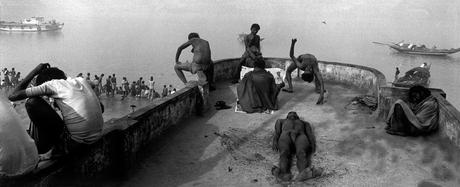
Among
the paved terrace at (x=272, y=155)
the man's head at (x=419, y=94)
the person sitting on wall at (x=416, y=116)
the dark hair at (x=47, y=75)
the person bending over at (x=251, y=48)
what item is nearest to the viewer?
the dark hair at (x=47, y=75)

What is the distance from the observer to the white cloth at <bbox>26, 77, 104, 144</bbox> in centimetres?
471

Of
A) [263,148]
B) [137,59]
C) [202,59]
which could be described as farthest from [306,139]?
[137,59]

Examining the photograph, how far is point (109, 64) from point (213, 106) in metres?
42.2

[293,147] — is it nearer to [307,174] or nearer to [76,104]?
[307,174]

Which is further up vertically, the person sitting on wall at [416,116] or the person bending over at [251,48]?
the person bending over at [251,48]

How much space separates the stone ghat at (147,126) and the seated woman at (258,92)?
3.22 ft

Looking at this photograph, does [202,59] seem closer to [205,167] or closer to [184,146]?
[184,146]

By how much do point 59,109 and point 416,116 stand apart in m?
6.51

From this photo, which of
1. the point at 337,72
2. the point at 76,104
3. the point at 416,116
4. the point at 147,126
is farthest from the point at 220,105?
the point at 337,72

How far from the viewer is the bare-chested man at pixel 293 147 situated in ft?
19.7

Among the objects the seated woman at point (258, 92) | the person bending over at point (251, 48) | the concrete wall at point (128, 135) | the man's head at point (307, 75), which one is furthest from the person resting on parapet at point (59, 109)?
the person bending over at point (251, 48)

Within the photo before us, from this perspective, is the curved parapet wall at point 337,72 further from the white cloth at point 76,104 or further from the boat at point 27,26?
the boat at point 27,26

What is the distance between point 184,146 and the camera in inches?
289

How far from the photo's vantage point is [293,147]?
6.71 metres
